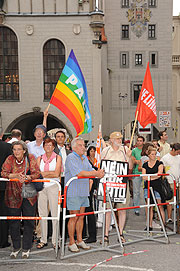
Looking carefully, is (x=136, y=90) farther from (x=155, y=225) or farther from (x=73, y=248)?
(x=73, y=248)

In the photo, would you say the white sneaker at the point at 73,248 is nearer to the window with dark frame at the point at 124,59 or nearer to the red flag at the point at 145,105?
the red flag at the point at 145,105

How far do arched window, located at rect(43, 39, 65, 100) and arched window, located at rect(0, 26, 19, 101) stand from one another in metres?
2.14

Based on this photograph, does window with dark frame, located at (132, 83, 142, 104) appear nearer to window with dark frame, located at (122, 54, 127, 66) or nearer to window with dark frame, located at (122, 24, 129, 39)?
window with dark frame, located at (122, 54, 127, 66)

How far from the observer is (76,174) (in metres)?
6.82

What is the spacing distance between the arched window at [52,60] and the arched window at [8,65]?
2.14 metres

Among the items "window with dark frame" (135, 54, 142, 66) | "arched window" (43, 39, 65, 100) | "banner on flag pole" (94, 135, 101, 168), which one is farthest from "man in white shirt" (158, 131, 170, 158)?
"window with dark frame" (135, 54, 142, 66)

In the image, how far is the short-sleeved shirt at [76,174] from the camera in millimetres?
6844

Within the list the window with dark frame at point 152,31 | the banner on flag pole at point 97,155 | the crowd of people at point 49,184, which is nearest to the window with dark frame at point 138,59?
the window with dark frame at point 152,31

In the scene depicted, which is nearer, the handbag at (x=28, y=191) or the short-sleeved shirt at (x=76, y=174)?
the handbag at (x=28, y=191)

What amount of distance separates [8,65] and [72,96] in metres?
21.1

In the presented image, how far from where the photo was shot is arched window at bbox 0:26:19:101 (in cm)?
2978

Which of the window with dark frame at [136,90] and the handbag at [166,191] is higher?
the window with dark frame at [136,90]

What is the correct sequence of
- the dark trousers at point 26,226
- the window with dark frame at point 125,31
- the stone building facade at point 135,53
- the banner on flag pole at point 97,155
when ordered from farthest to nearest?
the window with dark frame at point 125,31 → the stone building facade at point 135,53 → the banner on flag pole at point 97,155 → the dark trousers at point 26,226

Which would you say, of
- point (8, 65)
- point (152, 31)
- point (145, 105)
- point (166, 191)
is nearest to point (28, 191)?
point (166, 191)
